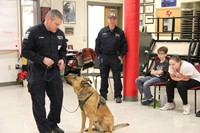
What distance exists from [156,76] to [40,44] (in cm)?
259

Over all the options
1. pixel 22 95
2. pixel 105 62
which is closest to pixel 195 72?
pixel 105 62

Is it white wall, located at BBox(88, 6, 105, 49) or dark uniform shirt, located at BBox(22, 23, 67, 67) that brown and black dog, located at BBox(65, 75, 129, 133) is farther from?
white wall, located at BBox(88, 6, 105, 49)

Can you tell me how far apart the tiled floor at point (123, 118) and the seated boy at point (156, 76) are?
0.22 meters

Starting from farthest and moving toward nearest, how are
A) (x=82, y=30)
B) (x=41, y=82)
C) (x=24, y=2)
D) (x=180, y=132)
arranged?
(x=82, y=30) < (x=24, y=2) < (x=180, y=132) < (x=41, y=82)

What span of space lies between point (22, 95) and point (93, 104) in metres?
3.15

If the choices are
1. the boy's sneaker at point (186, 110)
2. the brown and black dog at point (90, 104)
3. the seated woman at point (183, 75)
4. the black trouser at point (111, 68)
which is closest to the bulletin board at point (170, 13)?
Result: the black trouser at point (111, 68)

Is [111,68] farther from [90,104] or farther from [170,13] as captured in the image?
[170,13]

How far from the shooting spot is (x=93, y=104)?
356 centimetres

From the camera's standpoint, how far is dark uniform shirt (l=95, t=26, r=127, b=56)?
5.52 meters

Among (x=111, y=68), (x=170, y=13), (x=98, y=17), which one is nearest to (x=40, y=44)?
(x=111, y=68)

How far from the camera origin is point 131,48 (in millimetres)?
5648

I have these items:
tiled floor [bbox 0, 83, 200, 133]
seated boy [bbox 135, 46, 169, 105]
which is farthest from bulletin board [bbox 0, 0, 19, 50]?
seated boy [bbox 135, 46, 169, 105]

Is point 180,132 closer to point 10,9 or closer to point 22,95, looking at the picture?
point 22,95

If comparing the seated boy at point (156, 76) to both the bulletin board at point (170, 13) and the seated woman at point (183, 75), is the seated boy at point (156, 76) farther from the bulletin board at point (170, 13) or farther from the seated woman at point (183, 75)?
the bulletin board at point (170, 13)
